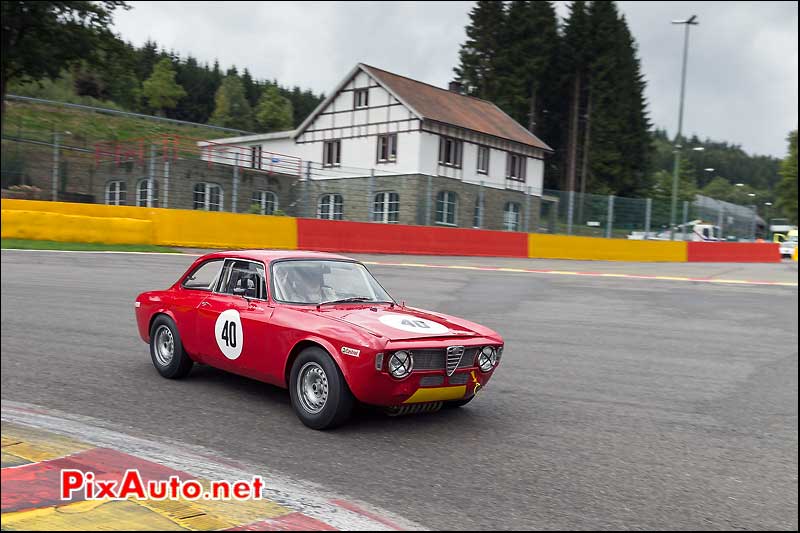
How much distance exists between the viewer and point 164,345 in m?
6.79

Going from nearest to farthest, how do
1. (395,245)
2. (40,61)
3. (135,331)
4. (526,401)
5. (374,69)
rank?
(526,401), (135,331), (395,245), (40,61), (374,69)

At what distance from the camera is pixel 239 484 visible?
405 cm

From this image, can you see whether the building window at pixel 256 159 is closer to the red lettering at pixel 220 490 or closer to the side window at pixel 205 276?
the side window at pixel 205 276

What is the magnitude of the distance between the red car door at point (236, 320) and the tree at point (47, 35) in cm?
2922

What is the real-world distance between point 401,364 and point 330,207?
678 inches

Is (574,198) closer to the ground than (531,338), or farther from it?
farther from it

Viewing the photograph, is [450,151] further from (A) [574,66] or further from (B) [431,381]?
(B) [431,381]

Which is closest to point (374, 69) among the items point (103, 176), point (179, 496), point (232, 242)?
point (103, 176)

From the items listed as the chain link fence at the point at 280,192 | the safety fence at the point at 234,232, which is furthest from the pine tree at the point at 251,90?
the safety fence at the point at 234,232

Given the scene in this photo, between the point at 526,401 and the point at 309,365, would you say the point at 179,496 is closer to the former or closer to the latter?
the point at 309,365

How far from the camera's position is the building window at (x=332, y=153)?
4134cm

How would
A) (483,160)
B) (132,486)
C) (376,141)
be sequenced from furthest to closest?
(483,160)
(376,141)
(132,486)

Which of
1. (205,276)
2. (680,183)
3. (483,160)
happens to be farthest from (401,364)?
(680,183)

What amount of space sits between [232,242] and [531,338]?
952cm
